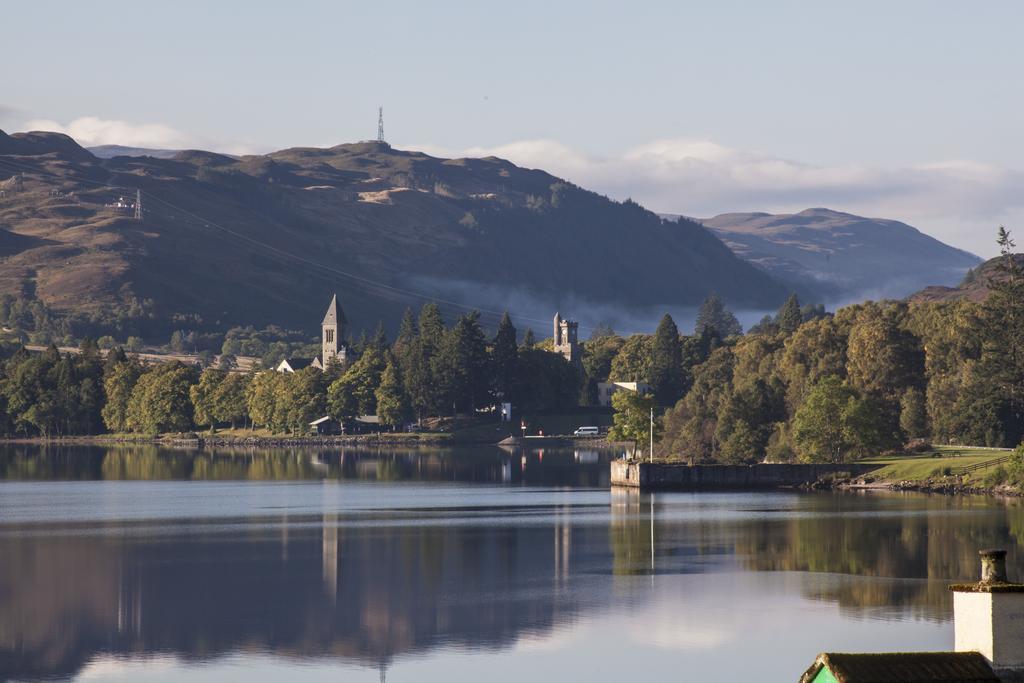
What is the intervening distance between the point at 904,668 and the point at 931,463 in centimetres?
11287

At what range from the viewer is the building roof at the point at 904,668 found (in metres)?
21.5

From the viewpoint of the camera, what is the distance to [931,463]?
131 meters

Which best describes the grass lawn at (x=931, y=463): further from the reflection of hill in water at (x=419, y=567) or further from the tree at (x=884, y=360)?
the tree at (x=884, y=360)

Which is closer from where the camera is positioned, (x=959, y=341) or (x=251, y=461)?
(x=959, y=341)

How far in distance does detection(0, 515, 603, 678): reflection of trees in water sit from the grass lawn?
3823 centimetres

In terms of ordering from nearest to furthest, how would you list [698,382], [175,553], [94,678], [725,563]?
[94,678] → [725,563] → [175,553] → [698,382]

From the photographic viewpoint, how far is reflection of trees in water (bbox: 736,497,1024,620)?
72188 mm

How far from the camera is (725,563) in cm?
8406

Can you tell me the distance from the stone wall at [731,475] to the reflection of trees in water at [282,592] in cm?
3460

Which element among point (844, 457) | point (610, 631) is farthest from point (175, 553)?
point (844, 457)

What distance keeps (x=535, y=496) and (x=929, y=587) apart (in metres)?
63.1

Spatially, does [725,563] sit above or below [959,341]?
below

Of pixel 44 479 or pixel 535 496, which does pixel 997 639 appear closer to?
pixel 535 496

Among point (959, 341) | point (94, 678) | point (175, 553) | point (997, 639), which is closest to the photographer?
point (997, 639)
